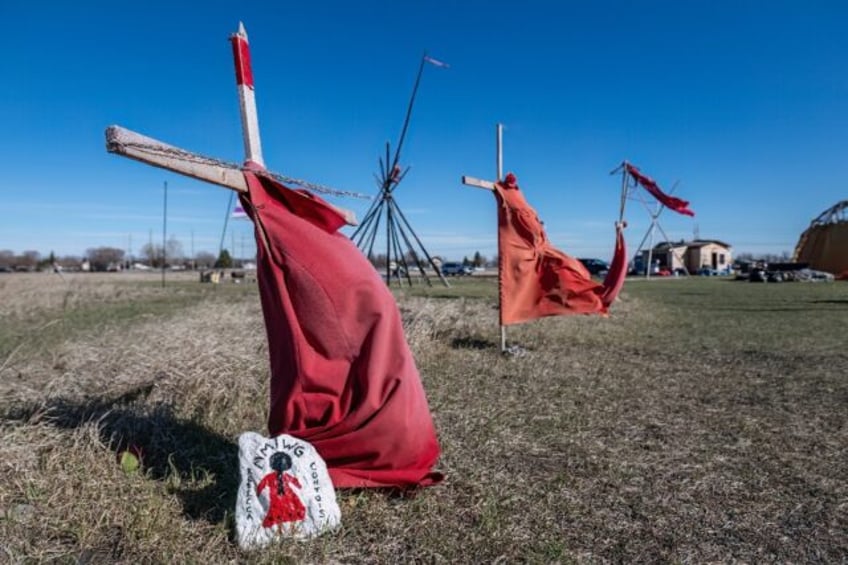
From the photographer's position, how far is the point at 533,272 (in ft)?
26.3

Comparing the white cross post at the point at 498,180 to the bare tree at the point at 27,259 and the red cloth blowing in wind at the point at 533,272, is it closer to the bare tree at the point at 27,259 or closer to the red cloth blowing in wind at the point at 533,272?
the red cloth blowing in wind at the point at 533,272

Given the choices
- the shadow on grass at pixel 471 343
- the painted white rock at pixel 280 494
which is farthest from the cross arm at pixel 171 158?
the shadow on grass at pixel 471 343

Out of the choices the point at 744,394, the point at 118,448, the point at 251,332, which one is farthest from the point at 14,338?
the point at 744,394

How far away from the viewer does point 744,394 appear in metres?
6.19

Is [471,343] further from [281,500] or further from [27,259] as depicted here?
[27,259]

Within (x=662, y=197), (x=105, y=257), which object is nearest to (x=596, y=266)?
(x=662, y=197)

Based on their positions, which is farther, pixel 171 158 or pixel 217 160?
pixel 217 160

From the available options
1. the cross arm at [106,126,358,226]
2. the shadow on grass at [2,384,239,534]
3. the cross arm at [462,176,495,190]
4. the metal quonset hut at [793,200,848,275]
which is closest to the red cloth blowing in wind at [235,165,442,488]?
the cross arm at [106,126,358,226]

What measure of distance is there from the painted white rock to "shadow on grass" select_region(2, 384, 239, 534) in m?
0.24

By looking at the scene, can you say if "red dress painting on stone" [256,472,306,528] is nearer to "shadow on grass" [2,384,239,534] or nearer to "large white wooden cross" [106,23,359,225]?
"shadow on grass" [2,384,239,534]

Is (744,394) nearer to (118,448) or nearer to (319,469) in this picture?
(319,469)

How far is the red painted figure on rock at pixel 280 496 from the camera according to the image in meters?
2.79

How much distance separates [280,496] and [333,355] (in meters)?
0.75

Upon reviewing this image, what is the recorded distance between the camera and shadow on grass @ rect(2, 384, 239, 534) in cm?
327
